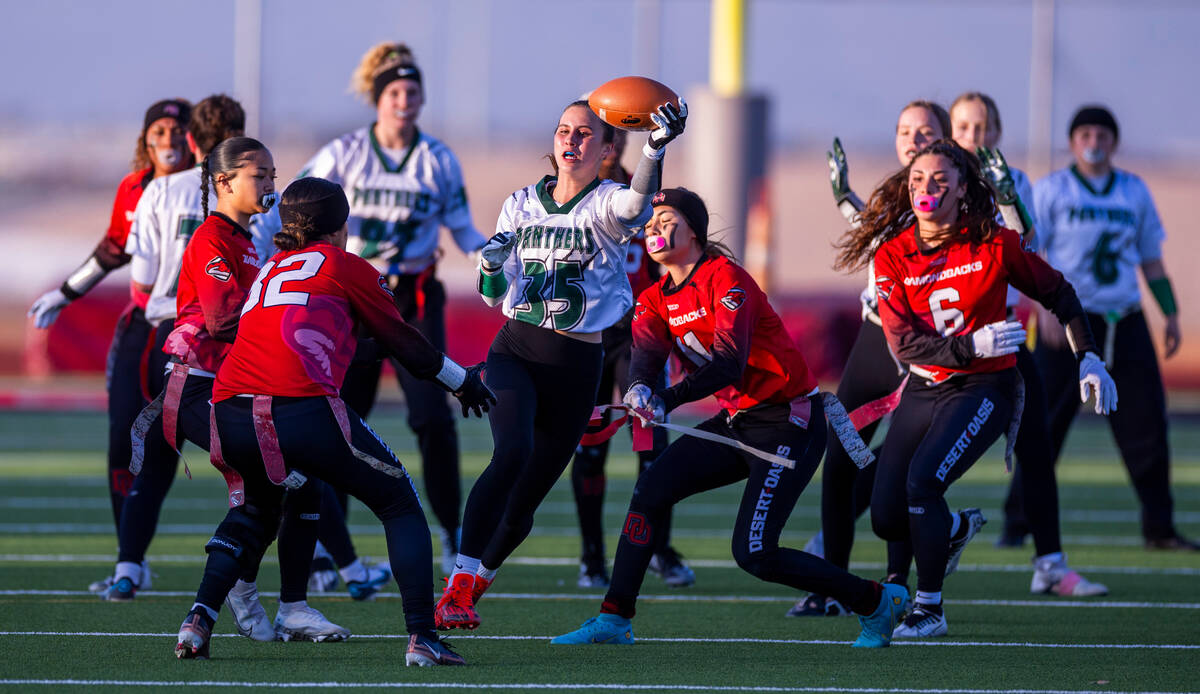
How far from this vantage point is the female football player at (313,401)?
213 inches

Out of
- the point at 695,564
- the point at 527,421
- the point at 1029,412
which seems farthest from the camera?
the point at 695,564

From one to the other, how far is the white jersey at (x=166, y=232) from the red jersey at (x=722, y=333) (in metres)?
1.89

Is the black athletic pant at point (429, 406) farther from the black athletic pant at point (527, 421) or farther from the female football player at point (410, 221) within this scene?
the black athletic pant at point (527, 421)

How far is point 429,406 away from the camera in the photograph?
771 cm

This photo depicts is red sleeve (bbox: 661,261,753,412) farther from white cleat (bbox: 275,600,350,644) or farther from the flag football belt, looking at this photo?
white cleat (bbox: 275,600,350,644)

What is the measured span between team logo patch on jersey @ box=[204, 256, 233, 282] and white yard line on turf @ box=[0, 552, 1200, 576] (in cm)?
264

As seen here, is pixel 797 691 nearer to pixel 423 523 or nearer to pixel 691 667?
pixel 691 667

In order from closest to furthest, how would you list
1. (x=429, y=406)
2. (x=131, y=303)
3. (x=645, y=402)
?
1. (x=645, y=402)
2. (x=131, y=303)
3. (x=429, y=406)

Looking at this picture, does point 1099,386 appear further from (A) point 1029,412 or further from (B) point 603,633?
(B) point 603,633

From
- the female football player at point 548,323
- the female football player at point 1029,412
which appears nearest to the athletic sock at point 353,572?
the female football player at point 548,323

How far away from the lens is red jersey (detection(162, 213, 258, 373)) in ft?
19.6

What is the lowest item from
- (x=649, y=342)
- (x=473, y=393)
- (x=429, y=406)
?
(x=429, y=406)

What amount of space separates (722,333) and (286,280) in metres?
1.54

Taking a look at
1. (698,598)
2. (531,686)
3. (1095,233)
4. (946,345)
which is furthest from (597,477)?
(1095,233)
